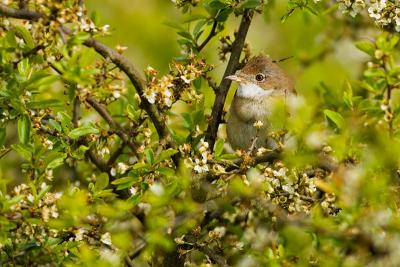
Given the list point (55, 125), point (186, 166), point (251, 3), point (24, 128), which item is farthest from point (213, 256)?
point (251, 3)

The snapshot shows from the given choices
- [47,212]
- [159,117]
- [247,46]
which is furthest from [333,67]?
[47,212]

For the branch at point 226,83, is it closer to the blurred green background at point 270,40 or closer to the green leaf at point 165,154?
the blurred green background at point 270,40

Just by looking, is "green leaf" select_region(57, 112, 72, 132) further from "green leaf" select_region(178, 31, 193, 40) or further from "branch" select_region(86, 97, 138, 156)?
"green leaf" select_region(178, 31, 193, 40)

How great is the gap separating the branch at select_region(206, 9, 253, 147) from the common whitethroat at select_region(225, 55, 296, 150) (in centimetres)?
60

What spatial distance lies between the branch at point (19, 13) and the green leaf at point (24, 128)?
460 millimetres

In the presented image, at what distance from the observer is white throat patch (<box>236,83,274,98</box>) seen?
238 inches

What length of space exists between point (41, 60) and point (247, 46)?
5.37 ft

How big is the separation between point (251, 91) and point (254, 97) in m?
0.07

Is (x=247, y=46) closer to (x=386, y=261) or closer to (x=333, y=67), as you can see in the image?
(x=333, y=67)

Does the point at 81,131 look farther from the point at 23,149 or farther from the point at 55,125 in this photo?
the point at 23,149

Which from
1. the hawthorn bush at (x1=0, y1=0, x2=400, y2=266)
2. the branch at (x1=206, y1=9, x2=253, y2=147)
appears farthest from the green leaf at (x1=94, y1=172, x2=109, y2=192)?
the branch at (x1=206, y1=9, x2=253, y2=147)

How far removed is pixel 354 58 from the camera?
670 centimetres

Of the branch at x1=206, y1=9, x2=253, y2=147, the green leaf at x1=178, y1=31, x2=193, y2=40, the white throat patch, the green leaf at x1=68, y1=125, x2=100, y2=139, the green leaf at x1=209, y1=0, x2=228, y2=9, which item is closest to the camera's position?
the green leaf at x1=68, y1=125, x2=100, y2=139

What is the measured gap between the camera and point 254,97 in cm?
604
